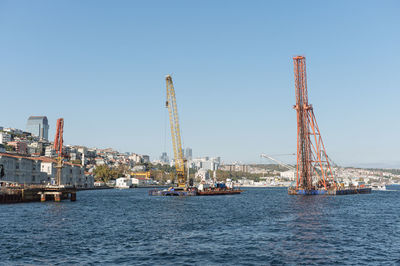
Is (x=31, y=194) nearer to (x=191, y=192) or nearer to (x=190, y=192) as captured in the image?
(x=190, y=192)

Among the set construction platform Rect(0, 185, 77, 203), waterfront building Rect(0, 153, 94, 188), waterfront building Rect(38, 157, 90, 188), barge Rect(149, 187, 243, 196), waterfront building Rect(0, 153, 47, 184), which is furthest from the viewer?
waterfront building Rect(38, 157, 90, 188)

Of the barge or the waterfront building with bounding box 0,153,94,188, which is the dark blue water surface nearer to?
the waterfront building with bounding box 0,153,94,188

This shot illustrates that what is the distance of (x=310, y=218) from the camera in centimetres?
6056

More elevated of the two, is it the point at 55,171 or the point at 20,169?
the point at 20,169

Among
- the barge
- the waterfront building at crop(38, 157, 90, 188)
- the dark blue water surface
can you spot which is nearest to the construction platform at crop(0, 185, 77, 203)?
the dark blue water surface

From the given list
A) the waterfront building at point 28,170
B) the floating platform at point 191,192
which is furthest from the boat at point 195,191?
the waterfront building at point 28,170

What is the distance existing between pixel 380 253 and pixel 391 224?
23731 millimetres

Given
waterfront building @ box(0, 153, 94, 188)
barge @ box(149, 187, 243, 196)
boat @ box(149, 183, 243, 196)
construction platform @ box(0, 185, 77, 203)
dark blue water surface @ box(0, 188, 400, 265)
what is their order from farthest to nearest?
boat @ box(149, 183, 243, 196) → barge @ box(149, 187, 243, 196) → waterfront building @ box(0, 153, 94, 188) → construction platform @ box(0, 185, 77, 203) → dark blue water surface @ box(0, 188, 400, 265)

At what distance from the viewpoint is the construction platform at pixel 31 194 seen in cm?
8681

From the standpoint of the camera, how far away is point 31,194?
9412 cm

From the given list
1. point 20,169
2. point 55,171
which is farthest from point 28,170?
point 55,171

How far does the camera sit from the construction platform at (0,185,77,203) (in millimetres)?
86812

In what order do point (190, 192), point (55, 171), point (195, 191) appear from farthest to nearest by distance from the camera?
point (55, 171)
point (195, 191)
point (190, 192)

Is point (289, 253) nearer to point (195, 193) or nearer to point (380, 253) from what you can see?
point (380, 253)
